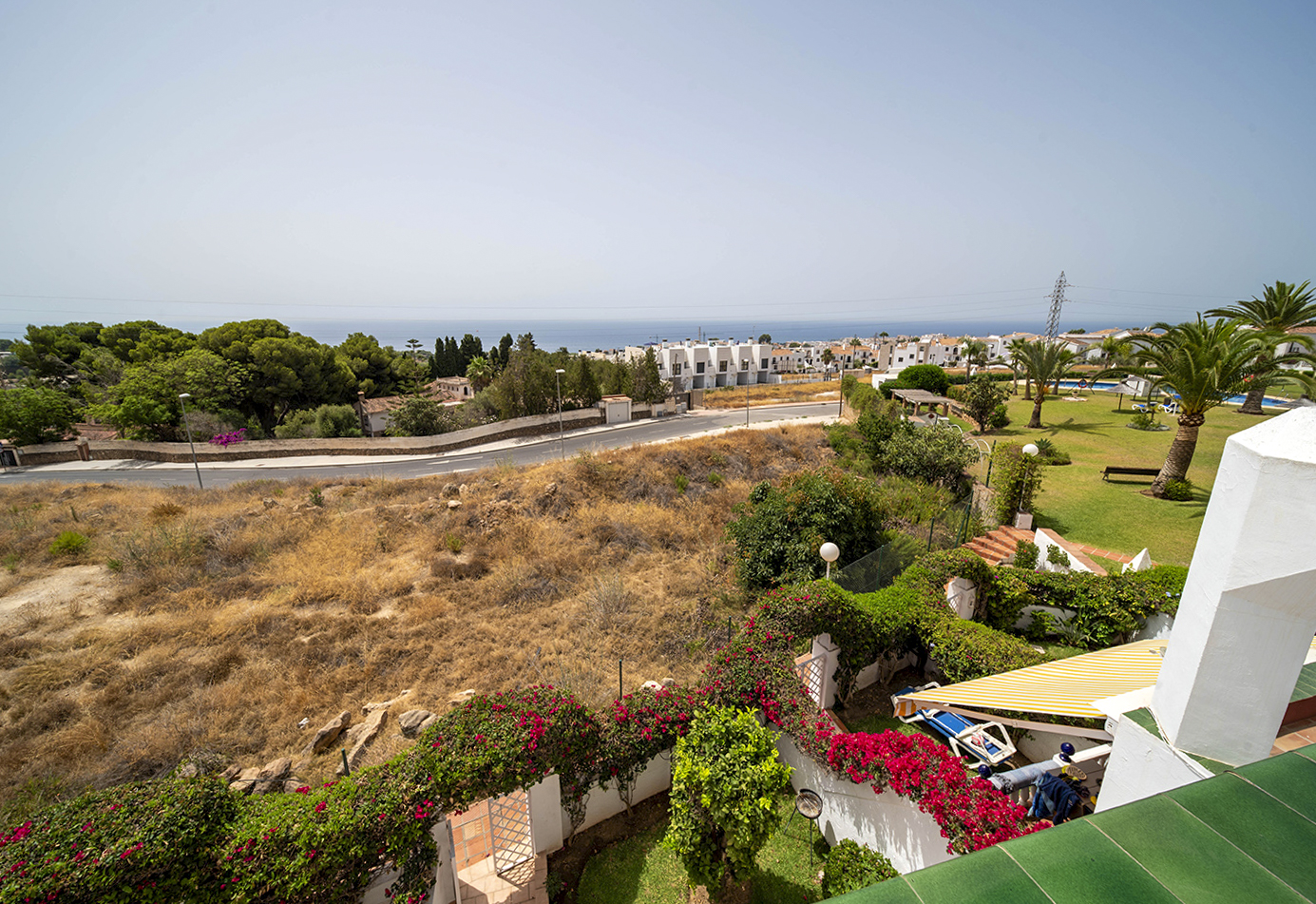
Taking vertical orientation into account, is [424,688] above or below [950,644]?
below

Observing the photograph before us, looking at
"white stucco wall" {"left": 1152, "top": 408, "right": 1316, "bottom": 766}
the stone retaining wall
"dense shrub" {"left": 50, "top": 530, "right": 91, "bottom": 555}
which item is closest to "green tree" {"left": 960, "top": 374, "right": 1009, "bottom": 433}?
the stone retaining wall

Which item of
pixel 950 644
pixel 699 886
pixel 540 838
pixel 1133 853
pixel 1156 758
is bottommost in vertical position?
pixel 699 886

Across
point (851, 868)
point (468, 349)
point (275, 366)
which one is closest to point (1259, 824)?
point (851, 868)

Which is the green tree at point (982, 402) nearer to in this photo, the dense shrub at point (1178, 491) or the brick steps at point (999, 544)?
the dense shrub at point (1178, 491)

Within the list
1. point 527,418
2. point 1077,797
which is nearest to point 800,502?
point 1077,797

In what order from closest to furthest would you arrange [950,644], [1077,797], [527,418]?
[1077,797] < [950,644] < [527,418]

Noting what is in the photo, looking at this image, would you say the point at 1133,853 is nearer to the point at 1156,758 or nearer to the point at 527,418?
the point at 1156,758
